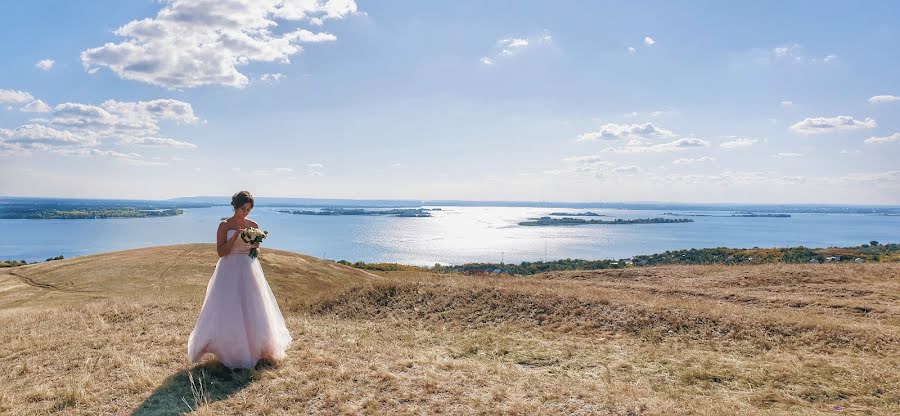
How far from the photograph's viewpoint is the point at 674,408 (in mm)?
7465

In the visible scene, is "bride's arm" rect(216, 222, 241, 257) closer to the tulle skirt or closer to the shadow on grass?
the tulle skirt

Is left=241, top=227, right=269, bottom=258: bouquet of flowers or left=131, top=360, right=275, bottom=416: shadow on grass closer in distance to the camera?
left=131, top=360, right=275, bottom=416: shadow on grass

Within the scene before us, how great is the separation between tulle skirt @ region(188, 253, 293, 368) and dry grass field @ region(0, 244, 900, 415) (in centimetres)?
35

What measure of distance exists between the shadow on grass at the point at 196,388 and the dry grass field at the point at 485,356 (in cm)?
4

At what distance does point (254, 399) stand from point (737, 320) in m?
13.3

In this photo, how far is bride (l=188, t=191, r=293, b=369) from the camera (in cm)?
923

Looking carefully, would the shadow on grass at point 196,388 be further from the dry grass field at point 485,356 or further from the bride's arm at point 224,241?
the bride's arm at point 224,241

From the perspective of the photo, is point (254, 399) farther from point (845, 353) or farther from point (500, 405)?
point (845, 353)

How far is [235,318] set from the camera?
30.3ft

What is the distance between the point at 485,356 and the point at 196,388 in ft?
20.1

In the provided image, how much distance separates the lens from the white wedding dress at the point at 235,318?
363 inches

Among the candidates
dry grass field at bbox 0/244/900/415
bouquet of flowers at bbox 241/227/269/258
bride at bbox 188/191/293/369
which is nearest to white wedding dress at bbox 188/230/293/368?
bride at bbox 188/191/293/369

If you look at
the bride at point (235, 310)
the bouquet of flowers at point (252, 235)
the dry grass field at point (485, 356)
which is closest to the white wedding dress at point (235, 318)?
the bride at point (235, 310)

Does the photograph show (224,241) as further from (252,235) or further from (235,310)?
(235,310)
